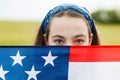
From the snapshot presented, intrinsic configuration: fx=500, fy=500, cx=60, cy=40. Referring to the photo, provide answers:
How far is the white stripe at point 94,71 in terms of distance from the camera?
233 centimetres

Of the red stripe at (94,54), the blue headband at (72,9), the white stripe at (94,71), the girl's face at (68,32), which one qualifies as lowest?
the white stripe at (94,71)

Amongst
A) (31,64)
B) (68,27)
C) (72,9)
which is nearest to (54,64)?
(31,64)

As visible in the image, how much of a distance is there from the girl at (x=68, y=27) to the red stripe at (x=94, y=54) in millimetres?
83

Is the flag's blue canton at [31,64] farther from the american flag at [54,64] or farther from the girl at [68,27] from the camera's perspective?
the girl at [68,27]

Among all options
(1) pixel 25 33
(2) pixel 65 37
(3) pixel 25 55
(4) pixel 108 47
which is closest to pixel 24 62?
(3) pixel 25 55

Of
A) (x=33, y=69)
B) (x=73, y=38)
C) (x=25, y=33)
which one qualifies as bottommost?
(x=33, y=69)

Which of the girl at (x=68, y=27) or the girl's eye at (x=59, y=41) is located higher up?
the girl at (x=68, y=27)

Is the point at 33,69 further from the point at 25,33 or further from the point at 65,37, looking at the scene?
the point at 25,33

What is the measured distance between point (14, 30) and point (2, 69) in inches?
777

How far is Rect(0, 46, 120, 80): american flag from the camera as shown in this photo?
2309 millimetres

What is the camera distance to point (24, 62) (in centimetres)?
231

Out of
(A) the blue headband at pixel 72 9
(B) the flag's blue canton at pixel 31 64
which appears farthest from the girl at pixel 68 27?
(B) the flag's blue canton at pixel 31 64

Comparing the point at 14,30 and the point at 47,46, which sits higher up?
the point at 14,30

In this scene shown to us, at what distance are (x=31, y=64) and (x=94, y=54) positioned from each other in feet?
0.99
